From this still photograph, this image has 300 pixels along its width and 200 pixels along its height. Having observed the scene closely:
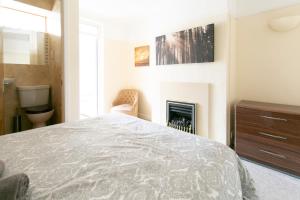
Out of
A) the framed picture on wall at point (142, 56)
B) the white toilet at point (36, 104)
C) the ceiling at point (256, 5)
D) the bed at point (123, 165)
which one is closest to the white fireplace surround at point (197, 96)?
the framed picture on wall at point (142, 56)

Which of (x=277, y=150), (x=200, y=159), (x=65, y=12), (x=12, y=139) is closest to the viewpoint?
(x=200, y=159)

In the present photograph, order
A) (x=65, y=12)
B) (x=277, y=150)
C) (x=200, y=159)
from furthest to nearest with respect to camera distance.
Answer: (x=65, y=12), (x=277, y=150), (x=200, y=159)

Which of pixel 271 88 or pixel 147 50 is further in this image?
pixel 147 50

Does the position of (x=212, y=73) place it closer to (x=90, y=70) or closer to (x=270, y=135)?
(x=270, y=135)

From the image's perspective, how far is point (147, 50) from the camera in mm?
4277

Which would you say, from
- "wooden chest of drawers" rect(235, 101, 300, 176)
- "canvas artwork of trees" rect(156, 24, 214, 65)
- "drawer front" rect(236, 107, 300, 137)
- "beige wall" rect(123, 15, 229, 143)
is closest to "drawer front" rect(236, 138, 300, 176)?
"wooden chest of drawers" rect(235, 101, 300, 176)

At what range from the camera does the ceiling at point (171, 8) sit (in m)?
2.68

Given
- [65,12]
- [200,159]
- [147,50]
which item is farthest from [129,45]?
[200,159]

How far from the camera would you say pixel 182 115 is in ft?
11.2

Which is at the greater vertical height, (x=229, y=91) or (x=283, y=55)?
(x=283, y=55)

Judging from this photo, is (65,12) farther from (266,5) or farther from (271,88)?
(271,88)

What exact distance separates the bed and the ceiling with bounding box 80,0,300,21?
2.30 m

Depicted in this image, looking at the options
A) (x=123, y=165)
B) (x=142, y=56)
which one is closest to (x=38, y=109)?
(x=123, y=165)

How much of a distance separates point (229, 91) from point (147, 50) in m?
2.20
